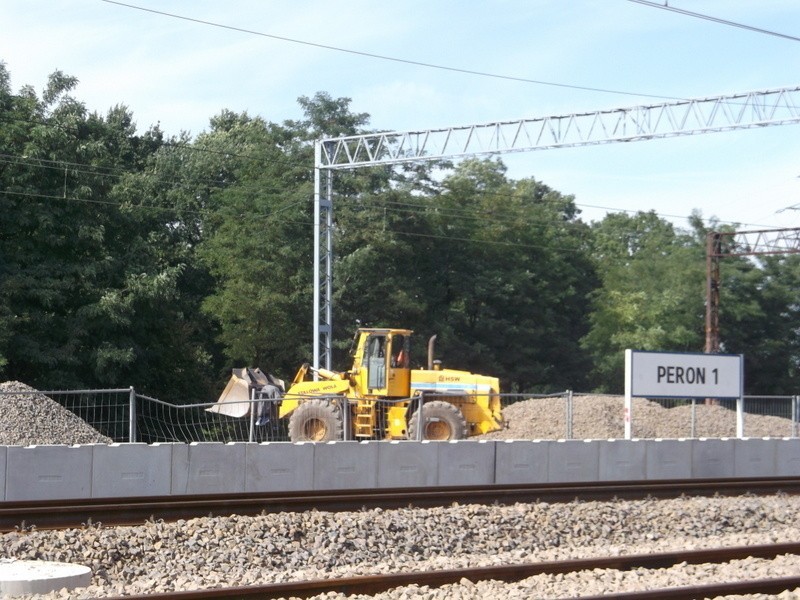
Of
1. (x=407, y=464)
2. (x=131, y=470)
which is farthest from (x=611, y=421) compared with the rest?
(x=131, y=470)

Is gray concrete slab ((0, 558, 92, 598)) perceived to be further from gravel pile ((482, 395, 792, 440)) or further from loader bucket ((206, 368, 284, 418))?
gravel pile ((482, 395, 792, 440))

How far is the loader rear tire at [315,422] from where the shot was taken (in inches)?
1003

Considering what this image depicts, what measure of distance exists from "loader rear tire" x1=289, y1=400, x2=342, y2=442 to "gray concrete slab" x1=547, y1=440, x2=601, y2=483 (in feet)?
26.0

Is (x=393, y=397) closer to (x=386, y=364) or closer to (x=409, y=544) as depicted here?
(x=386, y=364)

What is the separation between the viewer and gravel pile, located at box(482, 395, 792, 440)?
30.7 meters

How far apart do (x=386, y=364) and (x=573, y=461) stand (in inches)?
314

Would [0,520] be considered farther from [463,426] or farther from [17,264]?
[17,264]

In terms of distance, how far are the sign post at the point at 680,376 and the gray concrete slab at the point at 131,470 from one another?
988 cm

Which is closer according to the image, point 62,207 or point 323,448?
point 323,448

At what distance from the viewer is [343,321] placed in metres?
48.7

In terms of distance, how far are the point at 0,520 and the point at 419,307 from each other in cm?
3746

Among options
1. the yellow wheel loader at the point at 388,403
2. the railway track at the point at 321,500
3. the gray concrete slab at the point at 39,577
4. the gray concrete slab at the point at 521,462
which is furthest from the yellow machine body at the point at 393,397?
the gray concrete slab at the point at 39,577

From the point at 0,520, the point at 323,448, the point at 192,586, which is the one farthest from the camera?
the point at 323,448

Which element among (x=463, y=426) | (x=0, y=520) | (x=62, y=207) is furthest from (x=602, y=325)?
(x=0, y=520)
